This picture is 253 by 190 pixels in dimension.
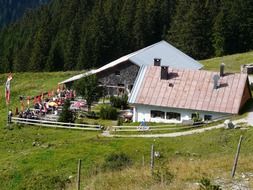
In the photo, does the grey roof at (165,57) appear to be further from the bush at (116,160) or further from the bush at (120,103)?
the bush at (116,160)

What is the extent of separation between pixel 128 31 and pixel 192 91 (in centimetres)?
5689

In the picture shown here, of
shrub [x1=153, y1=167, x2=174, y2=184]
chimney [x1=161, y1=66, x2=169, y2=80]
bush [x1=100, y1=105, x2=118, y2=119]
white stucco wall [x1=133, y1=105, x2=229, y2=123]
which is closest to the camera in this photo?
shrub [x1=153, y1=167, x2=174, y2=184]

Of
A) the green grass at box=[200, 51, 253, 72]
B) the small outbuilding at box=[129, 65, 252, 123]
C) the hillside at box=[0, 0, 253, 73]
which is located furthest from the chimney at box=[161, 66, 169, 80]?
the hillside at box=[0, 0, 253, 73]

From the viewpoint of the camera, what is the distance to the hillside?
281ft

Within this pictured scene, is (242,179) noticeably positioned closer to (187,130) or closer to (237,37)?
(187,130)

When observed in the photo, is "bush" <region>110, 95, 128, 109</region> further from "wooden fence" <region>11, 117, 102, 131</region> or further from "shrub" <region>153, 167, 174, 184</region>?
"shrub" <region>153, 167, 174, 184</region>

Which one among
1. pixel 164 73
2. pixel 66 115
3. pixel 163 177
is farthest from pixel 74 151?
pixel 163 177

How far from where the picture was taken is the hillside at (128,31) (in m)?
85.6

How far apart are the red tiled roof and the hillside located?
38468mm

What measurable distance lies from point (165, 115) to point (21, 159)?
49.6 feet

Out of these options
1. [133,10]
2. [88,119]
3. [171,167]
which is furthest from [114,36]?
[171,167]

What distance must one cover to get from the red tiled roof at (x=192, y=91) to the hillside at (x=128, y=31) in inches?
1514

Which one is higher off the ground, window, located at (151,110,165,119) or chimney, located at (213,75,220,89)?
chimney, located at (213,75,220,89)

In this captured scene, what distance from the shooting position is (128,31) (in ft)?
330
